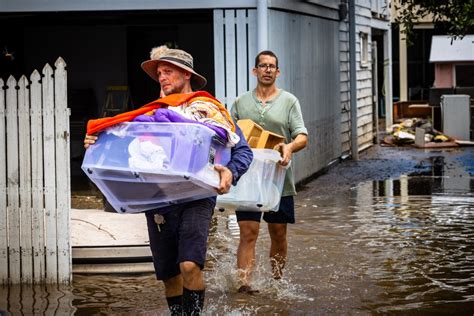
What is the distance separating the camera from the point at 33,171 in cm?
841

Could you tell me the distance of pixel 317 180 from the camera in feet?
55.5

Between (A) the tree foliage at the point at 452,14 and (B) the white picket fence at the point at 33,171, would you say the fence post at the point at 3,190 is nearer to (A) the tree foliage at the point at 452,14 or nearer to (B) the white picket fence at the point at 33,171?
(B) the white picket fence at the point at 33,171

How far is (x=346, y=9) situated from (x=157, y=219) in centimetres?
1432

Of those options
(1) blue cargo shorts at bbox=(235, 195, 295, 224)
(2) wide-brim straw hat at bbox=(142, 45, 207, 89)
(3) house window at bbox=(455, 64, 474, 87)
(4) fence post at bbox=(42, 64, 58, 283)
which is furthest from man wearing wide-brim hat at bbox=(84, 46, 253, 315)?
(3) house window at bbox=(455, 64, 474, 87)

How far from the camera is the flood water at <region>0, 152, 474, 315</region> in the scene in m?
7.88

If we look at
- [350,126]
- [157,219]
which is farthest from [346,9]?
[157,219]

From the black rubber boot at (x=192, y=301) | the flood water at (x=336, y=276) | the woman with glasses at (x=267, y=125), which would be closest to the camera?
the black rubber boot at (x=192, y=301)

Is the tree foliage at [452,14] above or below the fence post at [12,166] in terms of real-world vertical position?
above

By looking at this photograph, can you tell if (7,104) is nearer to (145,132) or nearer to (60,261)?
(60,261)

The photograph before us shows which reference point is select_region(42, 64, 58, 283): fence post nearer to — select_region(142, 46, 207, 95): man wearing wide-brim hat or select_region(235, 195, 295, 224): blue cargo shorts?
select_region(235, 195, 295, 224): blue cargo shorts

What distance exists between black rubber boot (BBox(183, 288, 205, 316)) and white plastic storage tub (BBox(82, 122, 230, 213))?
565 mm

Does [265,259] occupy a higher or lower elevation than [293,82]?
lower

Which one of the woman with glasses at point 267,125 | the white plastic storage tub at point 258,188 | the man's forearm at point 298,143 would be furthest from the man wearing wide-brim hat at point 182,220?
the woman with glasses at point 267,125

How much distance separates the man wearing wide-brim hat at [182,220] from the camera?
6445 millimetres
